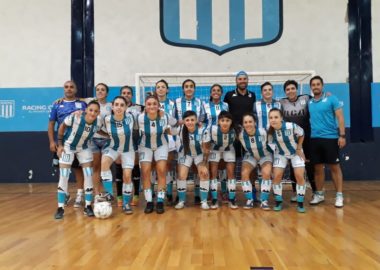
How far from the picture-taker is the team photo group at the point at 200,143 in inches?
162

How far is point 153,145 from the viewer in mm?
4246

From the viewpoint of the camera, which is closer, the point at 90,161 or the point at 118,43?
the point at 90,161

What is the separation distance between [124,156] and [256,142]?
156 centimetres

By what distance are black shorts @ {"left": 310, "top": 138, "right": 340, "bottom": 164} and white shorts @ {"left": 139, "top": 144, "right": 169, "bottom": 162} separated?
187 centimetres

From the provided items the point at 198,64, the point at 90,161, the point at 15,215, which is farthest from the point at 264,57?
the point at 15,215

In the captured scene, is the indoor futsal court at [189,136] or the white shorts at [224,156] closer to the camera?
the indoor futsal court at [189,136]

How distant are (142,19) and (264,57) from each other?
8.38 ft

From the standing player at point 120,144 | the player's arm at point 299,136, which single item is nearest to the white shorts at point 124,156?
the standing player at point 120,144

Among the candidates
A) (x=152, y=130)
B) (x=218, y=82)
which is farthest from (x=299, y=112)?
(x=218, y=82)

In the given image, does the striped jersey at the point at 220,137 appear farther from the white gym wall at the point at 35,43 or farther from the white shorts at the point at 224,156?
the white gym wall at the point at 35,43

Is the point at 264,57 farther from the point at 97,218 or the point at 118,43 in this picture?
the point at 97,218

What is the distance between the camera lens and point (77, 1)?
23.7 ft

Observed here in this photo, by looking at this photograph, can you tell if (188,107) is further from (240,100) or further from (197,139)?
(240,100)

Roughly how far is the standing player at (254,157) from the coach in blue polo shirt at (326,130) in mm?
687
